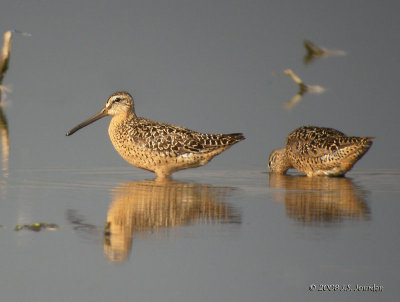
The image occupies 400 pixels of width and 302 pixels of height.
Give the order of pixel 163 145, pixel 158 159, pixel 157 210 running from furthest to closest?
pixel 163 145 < pixel 158 159 < pixel 157 210

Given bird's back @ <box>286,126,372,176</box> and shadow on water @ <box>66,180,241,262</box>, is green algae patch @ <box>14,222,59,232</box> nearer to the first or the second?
shadow on water @ <box>66,180,241,262</box>

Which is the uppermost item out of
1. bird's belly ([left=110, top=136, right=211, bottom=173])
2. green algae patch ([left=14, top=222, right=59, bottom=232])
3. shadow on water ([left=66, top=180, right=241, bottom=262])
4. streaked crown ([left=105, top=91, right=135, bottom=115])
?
streaked crown ([left=105, top=91, right=135, bottom=115])

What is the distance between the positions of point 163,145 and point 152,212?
11.2ft

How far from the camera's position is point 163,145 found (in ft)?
37.9

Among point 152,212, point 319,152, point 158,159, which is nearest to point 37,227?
point 152,212

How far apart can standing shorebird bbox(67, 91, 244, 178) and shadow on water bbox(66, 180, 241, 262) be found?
111 centimetres

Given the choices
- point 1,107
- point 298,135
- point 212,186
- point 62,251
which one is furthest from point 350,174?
point 1,107

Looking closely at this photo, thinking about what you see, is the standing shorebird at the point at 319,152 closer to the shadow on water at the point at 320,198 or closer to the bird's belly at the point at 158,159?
the shadow on water at the point at 320,198

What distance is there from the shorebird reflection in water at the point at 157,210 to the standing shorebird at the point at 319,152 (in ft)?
7.07

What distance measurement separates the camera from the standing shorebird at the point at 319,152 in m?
11.6

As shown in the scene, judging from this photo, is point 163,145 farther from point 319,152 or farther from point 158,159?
point 319,152

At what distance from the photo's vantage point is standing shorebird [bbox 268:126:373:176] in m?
11.6

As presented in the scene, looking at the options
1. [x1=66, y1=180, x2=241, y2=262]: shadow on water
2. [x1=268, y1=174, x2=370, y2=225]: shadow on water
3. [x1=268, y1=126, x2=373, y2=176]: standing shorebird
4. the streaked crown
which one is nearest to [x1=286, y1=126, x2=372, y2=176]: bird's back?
[x1=268, y1=126, x2=373, y2=176]: standing shorebird

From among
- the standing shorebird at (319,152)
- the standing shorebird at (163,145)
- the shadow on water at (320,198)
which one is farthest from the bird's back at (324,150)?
the standing shorebird at (163,145)
